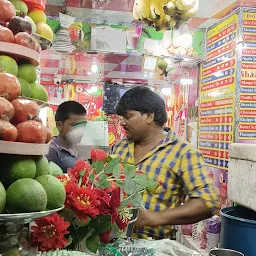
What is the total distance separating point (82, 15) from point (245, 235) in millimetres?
3347

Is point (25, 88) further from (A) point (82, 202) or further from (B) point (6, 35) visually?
(A) point (82, 202)

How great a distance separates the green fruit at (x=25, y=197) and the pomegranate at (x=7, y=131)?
121 mm

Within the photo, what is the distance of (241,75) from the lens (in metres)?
4.20

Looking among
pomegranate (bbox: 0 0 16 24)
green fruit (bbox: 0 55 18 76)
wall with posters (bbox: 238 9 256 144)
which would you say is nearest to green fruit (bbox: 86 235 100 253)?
green fruit (bbox: 0 55 18 76)

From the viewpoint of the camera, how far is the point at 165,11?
3473mm

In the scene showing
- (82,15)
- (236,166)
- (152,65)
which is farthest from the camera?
(152,65)

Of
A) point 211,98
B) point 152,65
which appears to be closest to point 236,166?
point 211,98

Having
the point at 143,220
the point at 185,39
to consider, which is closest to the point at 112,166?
the point at 143,220

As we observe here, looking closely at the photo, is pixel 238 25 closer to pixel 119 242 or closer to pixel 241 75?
pixel 241 75

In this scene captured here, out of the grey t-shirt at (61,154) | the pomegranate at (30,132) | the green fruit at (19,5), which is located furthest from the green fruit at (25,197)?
the grey t-shirt at (61,154)

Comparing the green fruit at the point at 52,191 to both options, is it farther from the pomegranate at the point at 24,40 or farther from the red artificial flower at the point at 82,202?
the pomegranate at the point at 24,40

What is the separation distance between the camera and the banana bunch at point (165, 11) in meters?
3.43

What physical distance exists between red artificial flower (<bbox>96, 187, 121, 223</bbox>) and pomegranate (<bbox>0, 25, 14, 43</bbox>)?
567 millimetres

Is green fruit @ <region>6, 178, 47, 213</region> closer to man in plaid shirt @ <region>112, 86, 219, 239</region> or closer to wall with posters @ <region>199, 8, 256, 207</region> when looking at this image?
man in plaid shirt @ <region>112, 86, 219, 239</region>
